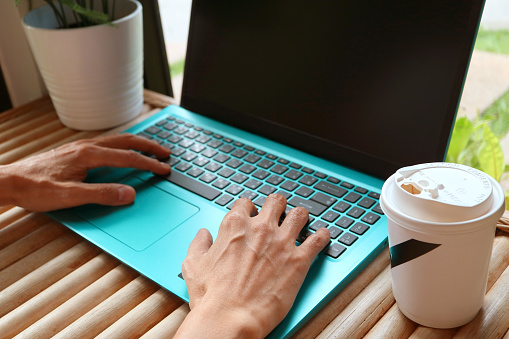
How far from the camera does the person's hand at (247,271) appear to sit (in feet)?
1.72

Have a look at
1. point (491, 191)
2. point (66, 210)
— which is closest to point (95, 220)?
point (66, 210)

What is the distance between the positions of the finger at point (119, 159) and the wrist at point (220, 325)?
13.6 inches

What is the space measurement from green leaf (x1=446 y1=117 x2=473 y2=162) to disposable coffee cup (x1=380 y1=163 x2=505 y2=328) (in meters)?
0.52

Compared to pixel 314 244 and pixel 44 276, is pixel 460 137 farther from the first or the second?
pixel 44 276

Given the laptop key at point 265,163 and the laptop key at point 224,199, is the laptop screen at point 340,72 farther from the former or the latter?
the laptop key at point 224,199

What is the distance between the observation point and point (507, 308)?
58 centimetres

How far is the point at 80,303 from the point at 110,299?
0.11ft

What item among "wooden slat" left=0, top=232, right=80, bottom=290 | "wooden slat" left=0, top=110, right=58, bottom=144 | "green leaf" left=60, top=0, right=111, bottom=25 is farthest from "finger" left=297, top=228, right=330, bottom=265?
"wooden slat" left=0, top=110, right=58, bottom=144

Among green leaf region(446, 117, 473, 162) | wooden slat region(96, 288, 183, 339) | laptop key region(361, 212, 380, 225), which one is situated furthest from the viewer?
green leaf region(446, 117, 473, 162)

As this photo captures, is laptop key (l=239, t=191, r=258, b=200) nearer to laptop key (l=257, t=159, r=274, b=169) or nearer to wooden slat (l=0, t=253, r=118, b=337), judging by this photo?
laptop key (l=257, t=159, r=274, b=169)

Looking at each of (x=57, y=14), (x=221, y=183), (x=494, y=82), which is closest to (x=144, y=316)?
(x=221, y=183)

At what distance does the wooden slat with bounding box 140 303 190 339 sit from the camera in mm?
577

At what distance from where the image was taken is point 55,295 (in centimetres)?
64

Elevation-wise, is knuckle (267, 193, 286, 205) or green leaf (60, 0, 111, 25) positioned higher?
green leaf (60, 0, 111, 25)
